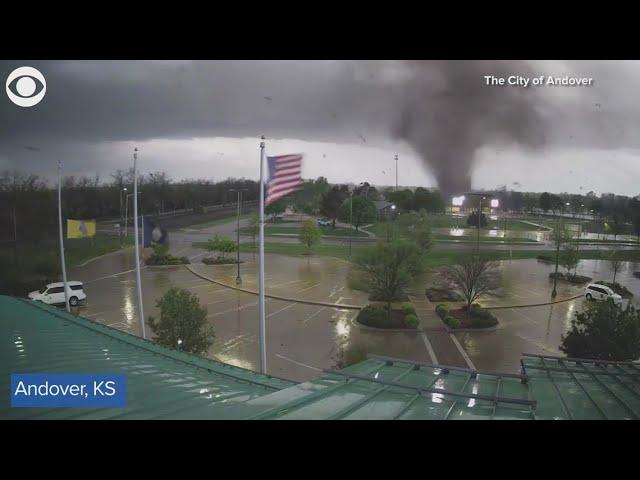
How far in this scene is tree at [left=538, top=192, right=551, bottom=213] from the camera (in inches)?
238

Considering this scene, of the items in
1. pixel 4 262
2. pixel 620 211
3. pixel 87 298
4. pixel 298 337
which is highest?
pixel 620 211

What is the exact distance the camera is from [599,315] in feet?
15.4

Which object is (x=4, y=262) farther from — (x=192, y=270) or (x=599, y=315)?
(x=599, y=315)

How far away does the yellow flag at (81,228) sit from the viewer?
5.40 metres

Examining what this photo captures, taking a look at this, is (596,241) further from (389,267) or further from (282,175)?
(282,175)

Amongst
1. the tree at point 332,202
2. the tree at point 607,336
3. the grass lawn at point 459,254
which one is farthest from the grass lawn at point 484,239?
the tree at point 332,202

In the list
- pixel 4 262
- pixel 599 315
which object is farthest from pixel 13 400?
pixel 599 315

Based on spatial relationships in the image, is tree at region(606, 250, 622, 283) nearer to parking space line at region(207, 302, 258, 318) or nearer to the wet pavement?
the wet pavement

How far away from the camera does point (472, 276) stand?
6156mm

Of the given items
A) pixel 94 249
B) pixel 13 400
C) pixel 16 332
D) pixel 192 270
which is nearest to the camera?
pixel 13 400

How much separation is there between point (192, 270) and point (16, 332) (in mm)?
4370

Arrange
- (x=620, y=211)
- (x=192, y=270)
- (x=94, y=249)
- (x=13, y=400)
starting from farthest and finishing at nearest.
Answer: (x=192, y=270) → (x=94, y=249) → (x=620, y=211) → (x=13, y=400)

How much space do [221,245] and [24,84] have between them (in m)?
5.07
